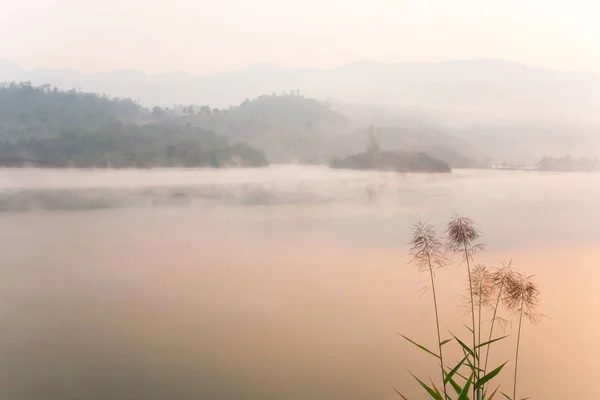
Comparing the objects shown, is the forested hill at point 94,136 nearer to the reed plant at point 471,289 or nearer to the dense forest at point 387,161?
the dense forest at point 387,161

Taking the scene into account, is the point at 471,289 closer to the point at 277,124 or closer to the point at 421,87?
the point at 421,87

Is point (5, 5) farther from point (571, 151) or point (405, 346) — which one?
point (571, 151)

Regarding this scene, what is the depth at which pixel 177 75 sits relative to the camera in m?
1.47

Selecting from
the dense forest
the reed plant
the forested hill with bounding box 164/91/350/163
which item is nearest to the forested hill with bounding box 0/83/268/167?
the forested hill with bounding box 164/91/350/163

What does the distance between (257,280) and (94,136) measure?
63 cm

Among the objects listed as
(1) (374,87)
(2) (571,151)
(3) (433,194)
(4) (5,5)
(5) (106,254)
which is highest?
(4) (5,5)

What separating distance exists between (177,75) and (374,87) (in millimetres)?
613

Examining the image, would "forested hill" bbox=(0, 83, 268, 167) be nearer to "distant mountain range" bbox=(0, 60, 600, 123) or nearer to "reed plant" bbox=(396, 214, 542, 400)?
"distant mountain range" bbox=(0, 60, 600, 123)

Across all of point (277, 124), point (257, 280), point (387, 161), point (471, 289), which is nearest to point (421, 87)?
point (387, 161)

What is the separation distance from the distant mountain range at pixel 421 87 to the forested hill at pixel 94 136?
9 centimetres

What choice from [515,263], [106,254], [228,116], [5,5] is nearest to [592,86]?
[515,263]

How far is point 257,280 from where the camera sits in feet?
4.54

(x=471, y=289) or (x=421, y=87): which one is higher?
(x=421, y=87)

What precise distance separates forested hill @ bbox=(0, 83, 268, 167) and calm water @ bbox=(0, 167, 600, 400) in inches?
1.9
